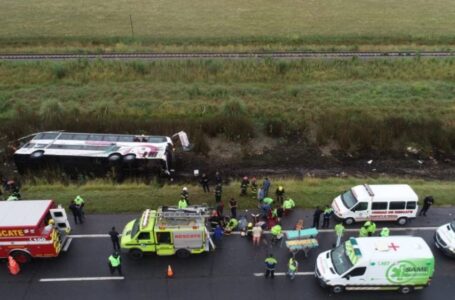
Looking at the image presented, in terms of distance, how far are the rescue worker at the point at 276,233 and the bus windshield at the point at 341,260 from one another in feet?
9.06

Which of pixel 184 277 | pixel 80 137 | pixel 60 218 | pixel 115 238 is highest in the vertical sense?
pixel 80 137

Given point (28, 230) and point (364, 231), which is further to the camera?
point (364, 231)

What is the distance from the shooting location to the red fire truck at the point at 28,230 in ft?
59.5

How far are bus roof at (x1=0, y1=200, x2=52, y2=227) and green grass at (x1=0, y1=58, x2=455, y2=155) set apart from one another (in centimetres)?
1285

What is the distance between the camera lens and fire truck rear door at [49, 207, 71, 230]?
19458mm

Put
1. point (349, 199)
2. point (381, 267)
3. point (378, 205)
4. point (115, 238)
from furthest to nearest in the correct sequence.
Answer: point (349, 199)
point (378, 205)
point (115, 238)
point (381, 267)

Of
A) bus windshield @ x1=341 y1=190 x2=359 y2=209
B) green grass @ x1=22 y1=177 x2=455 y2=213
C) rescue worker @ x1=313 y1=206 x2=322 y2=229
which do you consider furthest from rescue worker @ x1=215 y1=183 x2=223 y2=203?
bus windshield @ x1=341 y1=190 x2=359 y2=209

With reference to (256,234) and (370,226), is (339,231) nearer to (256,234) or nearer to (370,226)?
(370,226)

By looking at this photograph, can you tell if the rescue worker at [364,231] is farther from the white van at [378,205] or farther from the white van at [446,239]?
the white van at [446,239]

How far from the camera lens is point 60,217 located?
64.7 ft

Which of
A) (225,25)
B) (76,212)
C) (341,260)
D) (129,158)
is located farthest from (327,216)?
(225,25)

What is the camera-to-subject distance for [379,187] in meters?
21.9

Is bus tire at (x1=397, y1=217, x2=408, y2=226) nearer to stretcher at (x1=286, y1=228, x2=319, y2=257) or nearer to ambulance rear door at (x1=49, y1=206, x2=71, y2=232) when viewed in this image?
stretcher at (x1=286, y1=228, x2=319, y2=257)

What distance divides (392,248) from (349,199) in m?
4.84
